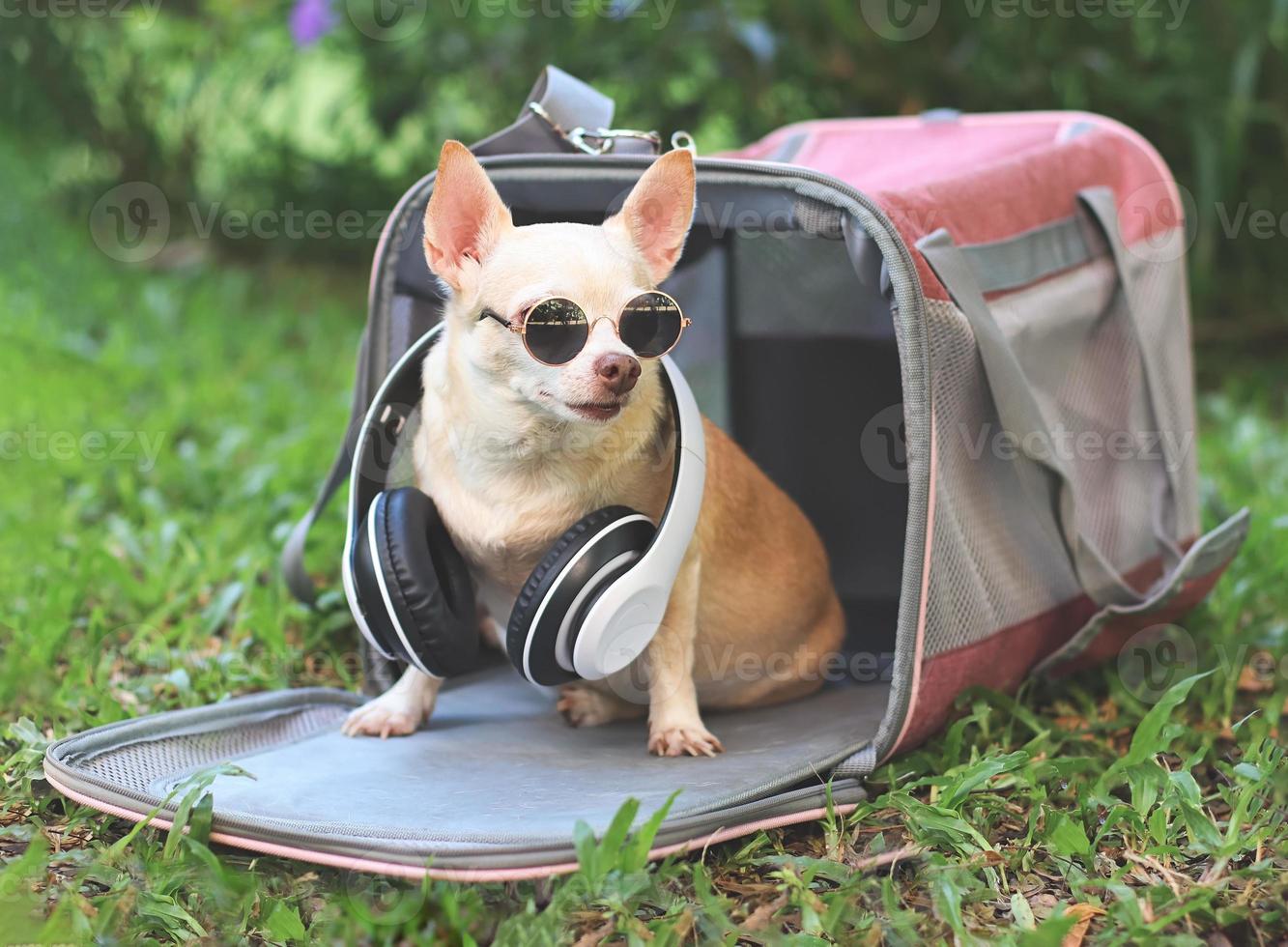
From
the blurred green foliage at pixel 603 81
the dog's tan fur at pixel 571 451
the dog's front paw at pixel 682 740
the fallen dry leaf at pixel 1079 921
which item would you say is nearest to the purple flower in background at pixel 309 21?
the blurred green foliage at pixel 603 81

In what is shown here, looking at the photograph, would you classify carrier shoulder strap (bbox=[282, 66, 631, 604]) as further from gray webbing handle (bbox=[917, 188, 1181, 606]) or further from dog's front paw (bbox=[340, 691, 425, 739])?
gray webbing handle (bbox=[917, 188, 1181, 606])

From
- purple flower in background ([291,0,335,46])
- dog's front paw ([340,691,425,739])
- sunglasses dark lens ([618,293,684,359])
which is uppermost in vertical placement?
purple flower in background ([291,0,335,46])

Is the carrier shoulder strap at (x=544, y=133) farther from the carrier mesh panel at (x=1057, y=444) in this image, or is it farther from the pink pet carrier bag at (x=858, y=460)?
the carrier mesh panel at (x=1057, y=444)

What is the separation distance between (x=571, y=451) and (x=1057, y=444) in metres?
0.93

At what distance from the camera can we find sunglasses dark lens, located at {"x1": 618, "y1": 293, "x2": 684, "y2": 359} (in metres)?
2.01

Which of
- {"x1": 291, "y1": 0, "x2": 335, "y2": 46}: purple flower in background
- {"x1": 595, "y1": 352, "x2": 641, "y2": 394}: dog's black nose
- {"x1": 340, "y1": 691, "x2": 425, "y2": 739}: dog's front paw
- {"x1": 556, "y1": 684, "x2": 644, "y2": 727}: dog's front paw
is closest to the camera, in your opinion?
{"x1": 595, "y1": 352, "x2": 641, "y2": 394}: dog's black nose

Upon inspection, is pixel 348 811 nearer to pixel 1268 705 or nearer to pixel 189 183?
pixel 1268 705

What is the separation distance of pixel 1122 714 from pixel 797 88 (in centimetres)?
304

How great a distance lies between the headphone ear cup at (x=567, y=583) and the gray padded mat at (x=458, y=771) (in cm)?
21

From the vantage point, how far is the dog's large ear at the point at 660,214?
6.91 feet

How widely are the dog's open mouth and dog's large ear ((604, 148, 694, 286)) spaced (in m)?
0.27

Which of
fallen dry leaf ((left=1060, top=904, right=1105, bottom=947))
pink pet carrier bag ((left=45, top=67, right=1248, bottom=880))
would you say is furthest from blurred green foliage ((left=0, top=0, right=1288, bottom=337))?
fallen dry leaf ((left=1060, top=904, right=1105, bottom=947))

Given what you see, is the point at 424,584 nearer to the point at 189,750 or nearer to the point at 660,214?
the point at 189,750

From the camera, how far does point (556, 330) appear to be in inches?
77.1
